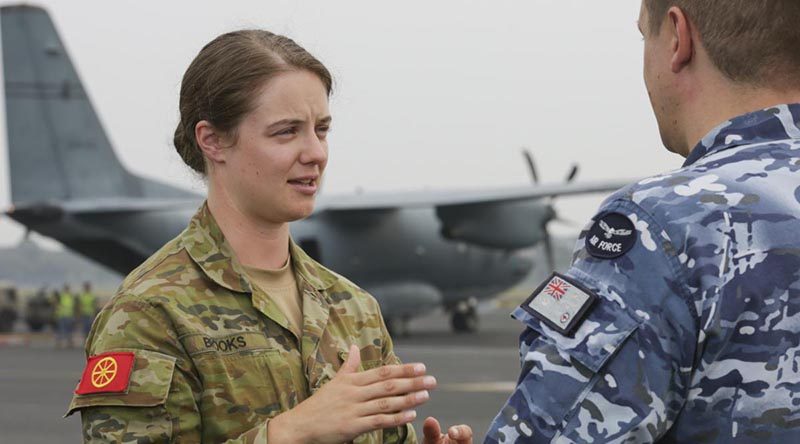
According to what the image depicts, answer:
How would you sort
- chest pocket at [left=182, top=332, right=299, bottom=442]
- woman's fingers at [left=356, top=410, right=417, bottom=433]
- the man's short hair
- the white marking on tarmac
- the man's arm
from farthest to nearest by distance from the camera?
the white marking on tarmac, chest pocket at [left=182, top=332, right=299, bottom=442], woman's fingers at [left=356, top=410, right=417, bottom=433], the man's short hair, the man's arm

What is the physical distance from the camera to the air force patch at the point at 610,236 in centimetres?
154

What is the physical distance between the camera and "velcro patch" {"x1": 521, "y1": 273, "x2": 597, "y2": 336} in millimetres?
1532

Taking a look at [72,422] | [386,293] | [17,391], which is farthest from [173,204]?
[72,422]

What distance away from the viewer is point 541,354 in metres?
1.55

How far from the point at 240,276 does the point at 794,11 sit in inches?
→ 50.4

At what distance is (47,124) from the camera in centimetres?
2408

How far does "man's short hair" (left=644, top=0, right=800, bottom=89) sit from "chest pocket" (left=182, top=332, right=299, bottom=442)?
3.72 feet

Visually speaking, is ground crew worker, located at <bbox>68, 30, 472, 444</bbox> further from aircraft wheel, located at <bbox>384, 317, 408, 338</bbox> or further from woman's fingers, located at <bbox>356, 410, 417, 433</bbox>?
aircraft wheel, located at <bbox>384, 317, 408, 338</bbox>

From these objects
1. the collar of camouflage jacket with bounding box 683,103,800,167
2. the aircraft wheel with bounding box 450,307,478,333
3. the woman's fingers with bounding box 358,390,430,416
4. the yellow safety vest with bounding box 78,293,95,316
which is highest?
the collar of camouflage jacket with bounding box 683,103,800,167

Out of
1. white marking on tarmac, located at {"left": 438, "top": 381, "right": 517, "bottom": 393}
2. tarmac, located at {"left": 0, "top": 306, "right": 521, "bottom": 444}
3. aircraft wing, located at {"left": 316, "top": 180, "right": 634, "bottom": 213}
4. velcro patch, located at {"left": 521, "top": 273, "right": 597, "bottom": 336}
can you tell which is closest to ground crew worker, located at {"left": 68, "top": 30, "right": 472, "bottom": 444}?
velcro patch, located at {"left": 521, "top": 273, "right": 597, "bottom": 336}

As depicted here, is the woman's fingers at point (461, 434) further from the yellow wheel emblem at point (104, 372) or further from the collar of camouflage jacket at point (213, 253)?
the yellow wheel emblem at point (104, 372)

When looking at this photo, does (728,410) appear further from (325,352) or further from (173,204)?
(173,204)

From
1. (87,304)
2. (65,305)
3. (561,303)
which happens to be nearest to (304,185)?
(561,303)

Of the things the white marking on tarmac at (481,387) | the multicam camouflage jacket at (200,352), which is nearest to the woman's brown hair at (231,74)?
the multicam camouflage jacket at (200,352)
